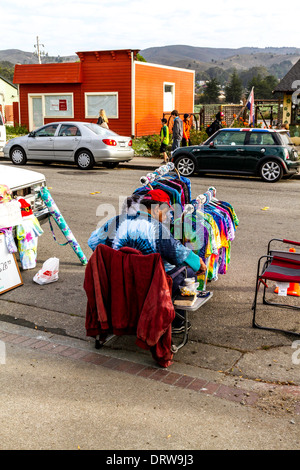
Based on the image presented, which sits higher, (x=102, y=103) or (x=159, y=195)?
(x=102, y=103)

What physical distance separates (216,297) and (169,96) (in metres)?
27.7

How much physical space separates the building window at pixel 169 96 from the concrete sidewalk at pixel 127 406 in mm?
28591

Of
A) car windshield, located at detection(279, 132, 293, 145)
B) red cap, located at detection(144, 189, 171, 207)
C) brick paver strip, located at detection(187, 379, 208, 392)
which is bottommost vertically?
brick paver strip, located at detection(187, 379, 208, 392)

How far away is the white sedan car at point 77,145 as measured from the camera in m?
17.6

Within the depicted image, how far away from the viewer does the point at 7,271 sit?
6.38 metres

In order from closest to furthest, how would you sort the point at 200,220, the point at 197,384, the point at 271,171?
the point at 197,384
the point at 200,220
the point at 271,171

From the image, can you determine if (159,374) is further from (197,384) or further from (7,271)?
(7,271)

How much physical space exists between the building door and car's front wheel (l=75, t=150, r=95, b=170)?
12.4 m

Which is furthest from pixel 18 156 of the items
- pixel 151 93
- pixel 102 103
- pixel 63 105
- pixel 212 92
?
pixel 212 92

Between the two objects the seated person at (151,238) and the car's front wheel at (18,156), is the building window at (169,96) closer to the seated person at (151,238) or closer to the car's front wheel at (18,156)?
the car's front wheel at (18,156)

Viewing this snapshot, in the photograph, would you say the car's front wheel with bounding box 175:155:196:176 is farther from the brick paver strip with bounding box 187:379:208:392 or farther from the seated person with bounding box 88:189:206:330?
the brick paver strip with bounding box 187:379:208:392

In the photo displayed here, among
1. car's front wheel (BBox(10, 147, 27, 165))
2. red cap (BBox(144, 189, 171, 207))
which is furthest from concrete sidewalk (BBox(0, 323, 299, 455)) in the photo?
car's front wheel (BBox(10, 147, 27, 165))

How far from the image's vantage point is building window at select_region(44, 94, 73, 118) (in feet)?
92.9

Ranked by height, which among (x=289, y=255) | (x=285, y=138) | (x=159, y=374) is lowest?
(x=159, y=374)
